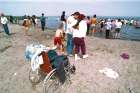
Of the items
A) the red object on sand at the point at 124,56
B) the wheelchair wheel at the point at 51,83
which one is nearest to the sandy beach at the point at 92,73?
the red object on sand at the point at 124,56

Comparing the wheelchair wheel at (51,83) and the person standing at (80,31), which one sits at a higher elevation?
the person standing at (80,31)

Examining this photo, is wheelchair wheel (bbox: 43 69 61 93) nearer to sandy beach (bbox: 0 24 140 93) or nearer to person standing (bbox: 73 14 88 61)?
sandy beach (bbox: 0 24 140 93)

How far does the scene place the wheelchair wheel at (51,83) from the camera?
337 inches

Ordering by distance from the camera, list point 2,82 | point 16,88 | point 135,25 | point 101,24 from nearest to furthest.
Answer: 1. point 16,88
2. point 2,82
3. point 101,24
4. point 135,25

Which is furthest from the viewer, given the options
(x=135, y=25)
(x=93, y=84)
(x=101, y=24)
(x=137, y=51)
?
(x=135, y=25)

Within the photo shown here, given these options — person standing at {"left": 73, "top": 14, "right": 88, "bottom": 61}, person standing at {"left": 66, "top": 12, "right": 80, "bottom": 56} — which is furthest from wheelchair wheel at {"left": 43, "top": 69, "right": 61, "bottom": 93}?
person standing at {"left": 66, "top": 12, "right": 80, "bottom": 56}

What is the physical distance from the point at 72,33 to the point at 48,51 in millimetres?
2063

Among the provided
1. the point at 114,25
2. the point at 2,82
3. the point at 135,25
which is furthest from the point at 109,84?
the point at 135,25

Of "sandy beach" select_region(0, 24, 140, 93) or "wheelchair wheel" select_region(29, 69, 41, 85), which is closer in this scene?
"sandy beach" select_region(0, 24, 140, 93)

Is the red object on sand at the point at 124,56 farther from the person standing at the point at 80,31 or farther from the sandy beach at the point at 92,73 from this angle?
the person standing at the point at 80,31

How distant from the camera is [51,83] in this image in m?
8.84

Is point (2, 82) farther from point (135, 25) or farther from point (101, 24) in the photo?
point (135, 25)

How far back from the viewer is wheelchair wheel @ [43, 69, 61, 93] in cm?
855

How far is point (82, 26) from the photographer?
10477 mm
